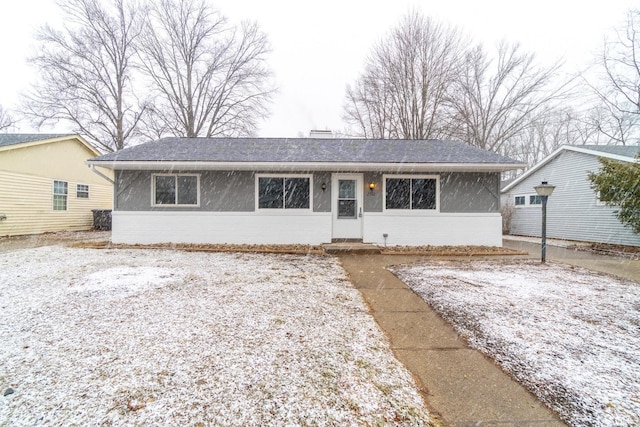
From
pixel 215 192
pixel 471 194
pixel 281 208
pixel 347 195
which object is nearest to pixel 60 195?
pixel 215 192

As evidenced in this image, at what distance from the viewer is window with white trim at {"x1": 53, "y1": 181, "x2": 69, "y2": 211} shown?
12.3m

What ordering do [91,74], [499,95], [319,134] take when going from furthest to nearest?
[499,95], [91,74], [319,134]

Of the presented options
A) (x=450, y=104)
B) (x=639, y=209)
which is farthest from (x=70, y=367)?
(x=450, y=104)

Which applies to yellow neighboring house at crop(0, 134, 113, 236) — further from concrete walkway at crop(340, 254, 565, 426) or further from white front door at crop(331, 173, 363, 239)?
concrete walkway at crop(340, 254, 565, 426)

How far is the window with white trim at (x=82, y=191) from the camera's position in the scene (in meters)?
13.4

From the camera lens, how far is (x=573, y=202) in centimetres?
1156

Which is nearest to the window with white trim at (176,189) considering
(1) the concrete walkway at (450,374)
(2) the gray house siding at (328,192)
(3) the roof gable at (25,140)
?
(2) the gray house siding at (328,192)

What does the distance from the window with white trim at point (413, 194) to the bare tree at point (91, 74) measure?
16.8 meters

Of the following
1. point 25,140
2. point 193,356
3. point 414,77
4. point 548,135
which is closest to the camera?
point 193,356

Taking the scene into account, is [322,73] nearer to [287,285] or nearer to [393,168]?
[393,168]

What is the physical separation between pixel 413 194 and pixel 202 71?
1731 cm

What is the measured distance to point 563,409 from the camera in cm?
189

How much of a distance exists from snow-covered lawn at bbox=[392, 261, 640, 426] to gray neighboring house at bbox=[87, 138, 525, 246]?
135 inches

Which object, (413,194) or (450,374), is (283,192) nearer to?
(413,194)
